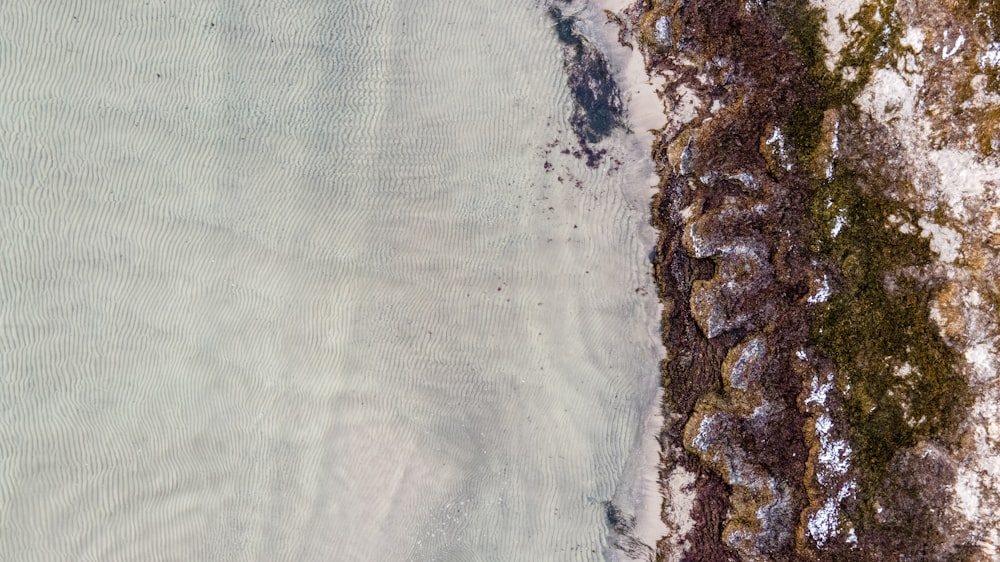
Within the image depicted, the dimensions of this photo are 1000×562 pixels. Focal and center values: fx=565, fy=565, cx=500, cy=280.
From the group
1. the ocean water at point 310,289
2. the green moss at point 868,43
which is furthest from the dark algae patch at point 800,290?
the ocean water at point 310,289

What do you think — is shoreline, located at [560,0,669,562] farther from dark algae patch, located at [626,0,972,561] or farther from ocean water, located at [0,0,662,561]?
dark algae patch, located at [626,0,972,561]

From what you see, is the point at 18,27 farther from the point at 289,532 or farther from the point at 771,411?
the point at 771,411

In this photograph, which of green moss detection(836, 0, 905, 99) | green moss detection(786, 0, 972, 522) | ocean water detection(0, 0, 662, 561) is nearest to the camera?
green moss detection(836, 0, 905, 99)

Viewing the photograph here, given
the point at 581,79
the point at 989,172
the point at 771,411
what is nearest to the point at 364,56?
the point at 581,79

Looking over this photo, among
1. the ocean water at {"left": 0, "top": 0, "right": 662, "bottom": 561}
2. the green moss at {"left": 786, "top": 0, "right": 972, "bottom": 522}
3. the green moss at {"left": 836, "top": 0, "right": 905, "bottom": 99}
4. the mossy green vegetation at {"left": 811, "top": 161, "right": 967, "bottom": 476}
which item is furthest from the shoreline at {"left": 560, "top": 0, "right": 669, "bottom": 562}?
the green moss at {"left": 836, "top": 0, "right": 905, "bottom": 99}

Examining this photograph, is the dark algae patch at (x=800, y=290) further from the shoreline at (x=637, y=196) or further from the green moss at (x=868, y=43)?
the shoreline at (x=637, y=196)
